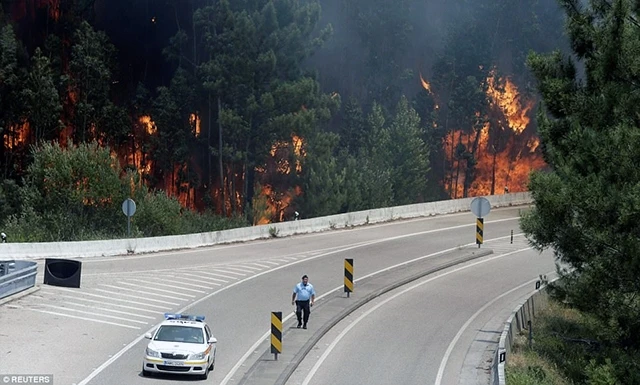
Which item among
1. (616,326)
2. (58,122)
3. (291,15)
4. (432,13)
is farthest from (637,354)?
(432,13)

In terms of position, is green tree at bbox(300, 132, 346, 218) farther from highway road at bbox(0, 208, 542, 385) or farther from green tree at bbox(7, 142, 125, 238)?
green tree at bbox(7, 142, 125, 238)

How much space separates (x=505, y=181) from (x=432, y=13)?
81.8 feet

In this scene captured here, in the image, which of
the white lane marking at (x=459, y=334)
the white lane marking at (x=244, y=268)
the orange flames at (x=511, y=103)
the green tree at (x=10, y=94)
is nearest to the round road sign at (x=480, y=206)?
the white lane marking at (x=459, y=334)

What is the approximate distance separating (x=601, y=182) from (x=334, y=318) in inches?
362

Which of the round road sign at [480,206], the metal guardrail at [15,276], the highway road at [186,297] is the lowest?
the highway road at [186,297]

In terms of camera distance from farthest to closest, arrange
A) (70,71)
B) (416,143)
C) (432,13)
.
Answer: (432,13)
(416,143)
(70,71)

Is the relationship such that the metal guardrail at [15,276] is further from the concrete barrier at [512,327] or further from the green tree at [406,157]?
the green tree at [406,157]

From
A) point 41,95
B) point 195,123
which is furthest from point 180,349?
point 195,123

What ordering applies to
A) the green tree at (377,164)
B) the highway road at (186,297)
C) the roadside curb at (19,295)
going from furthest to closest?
the green tree at (377,164) < the roadside curb at (19,295) < the highway road at (186,297)

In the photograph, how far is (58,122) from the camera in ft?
229

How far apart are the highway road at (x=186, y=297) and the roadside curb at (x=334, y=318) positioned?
0.41 m

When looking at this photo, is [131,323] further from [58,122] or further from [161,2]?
[161,2]

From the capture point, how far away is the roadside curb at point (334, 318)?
907 inches

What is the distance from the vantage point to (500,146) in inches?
4281
